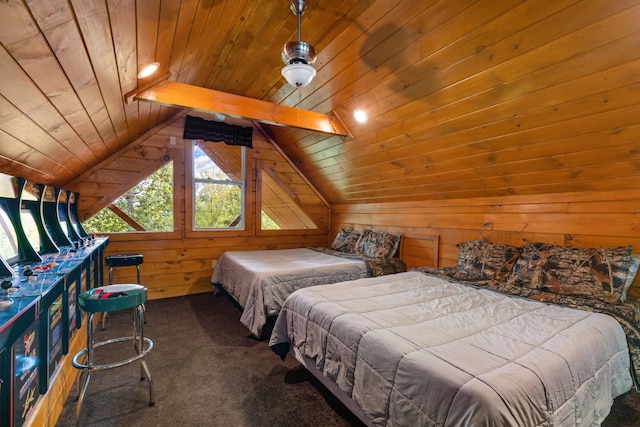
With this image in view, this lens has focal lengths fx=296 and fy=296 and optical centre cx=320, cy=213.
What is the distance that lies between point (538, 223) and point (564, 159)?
0.64m

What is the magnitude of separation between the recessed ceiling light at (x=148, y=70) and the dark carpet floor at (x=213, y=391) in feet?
6.68

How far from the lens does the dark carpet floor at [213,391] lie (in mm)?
1654

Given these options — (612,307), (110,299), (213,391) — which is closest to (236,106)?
(110,299)

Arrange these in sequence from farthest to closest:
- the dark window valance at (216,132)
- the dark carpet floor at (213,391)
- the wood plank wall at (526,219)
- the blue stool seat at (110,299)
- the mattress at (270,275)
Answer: the dark window valance at (216,132)
the mattress at (270,275)
the wood plank wall at (526,219)
the dark carpet floor at (213,391)
the blue stool seat at (110,299)

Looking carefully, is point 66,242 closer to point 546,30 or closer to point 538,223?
point 546,30

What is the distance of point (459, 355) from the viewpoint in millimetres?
1227

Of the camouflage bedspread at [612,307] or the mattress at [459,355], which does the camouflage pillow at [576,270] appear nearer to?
the camouflage bedspread at [612,307]

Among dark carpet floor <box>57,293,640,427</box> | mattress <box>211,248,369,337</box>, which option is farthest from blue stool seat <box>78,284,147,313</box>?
mattress <box>211,248,369,337</box>

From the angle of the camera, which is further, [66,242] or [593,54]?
[66,242]

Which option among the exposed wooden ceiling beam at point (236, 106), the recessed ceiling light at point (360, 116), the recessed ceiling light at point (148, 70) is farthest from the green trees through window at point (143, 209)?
the recessed ceiling light at point (360, 116)

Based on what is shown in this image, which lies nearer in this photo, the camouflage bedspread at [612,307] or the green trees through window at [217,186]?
the camouflage bedspread at [612,307]

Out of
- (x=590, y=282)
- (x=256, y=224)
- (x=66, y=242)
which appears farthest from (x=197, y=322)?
(x=590, y=282)

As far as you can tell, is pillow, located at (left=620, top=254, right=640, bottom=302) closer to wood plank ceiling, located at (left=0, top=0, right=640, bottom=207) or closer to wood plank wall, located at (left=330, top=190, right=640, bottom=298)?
wood plank wall, located at (left=330, top=190, right=640, bottom=298)

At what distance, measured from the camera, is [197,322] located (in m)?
3.04
